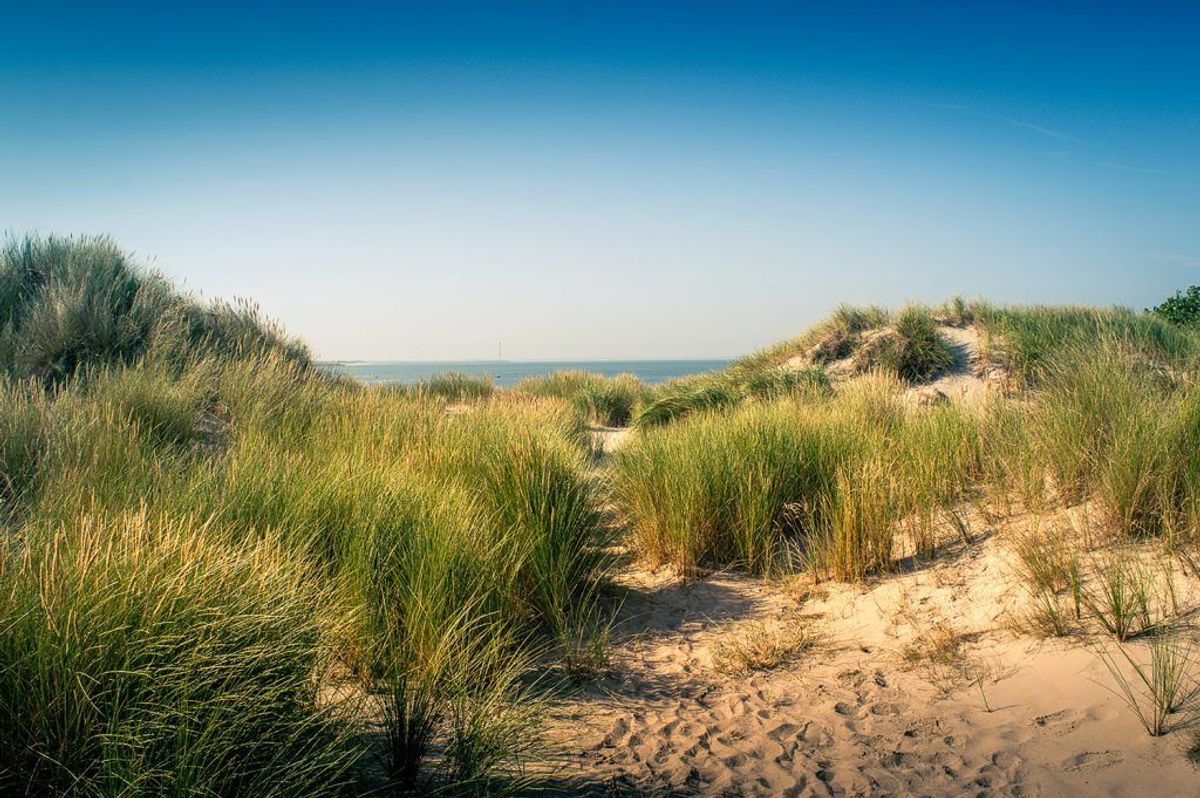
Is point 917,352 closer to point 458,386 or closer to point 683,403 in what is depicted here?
point 683,403

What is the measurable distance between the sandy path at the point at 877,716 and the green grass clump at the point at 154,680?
3.44ft

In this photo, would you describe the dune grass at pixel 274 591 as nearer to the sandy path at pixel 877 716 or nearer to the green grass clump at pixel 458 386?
the sandy path at pixel 877 716

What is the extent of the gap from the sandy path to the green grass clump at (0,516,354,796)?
3.44ft

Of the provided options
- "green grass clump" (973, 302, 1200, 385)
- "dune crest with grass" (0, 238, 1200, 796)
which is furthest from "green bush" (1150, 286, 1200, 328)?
"dune crest with grass" (0, 238, 1200, 796)

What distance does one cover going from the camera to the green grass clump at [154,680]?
190 centimetres

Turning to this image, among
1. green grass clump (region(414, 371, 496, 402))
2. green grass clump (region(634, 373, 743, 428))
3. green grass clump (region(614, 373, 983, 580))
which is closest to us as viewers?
green grass clump (region(614, 373, 983, 580))

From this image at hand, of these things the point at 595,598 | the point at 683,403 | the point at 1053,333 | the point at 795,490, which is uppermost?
the point at 1053,333

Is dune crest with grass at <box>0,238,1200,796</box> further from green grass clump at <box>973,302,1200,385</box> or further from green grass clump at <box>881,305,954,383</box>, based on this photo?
green grass clump at <box>881,305,954,383</box>

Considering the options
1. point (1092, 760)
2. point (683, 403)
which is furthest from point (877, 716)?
point (683, 403)

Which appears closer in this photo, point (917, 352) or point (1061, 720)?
point (1061, 720)

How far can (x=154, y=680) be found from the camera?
2.01m

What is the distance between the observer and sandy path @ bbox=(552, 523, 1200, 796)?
264cm

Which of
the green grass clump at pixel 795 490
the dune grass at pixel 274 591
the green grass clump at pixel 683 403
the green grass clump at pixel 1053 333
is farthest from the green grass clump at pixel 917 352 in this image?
the dune grass at pixel 274 591

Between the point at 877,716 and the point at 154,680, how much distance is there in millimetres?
2817
